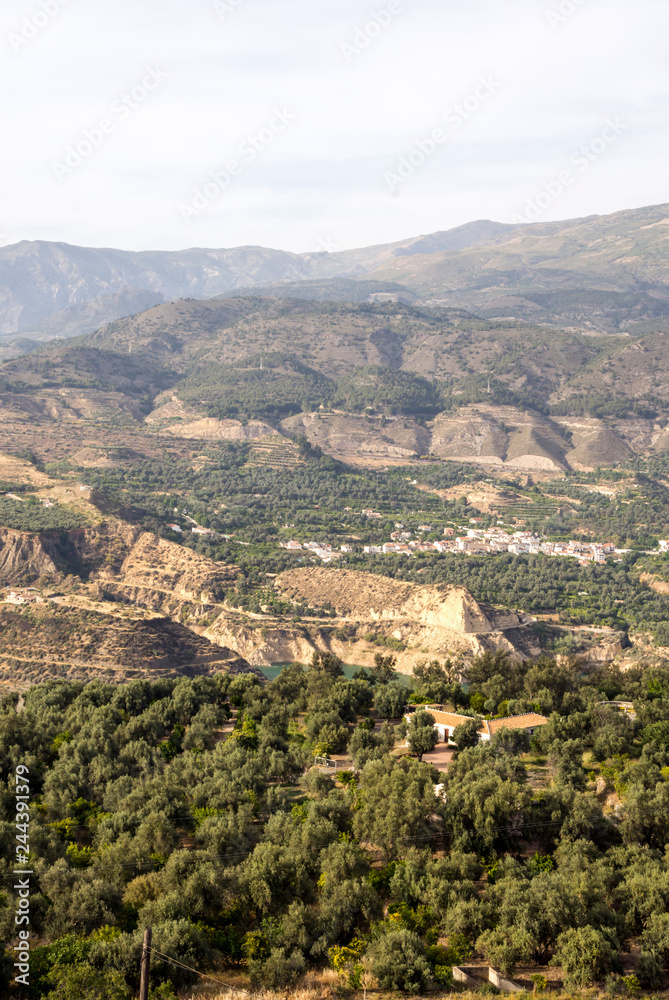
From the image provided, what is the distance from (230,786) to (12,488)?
7181 centimetres

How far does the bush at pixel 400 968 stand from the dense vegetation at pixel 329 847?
45mm

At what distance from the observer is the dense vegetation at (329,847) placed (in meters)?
21.0

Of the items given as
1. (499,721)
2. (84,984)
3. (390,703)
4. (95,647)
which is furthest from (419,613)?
(84,984)

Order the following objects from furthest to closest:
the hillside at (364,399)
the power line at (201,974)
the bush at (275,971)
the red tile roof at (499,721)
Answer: the hillside at (364,399), the red tile roof at (499,721), the bush at (275,971), the power line at (201,974)

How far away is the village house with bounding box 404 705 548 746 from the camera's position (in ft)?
119

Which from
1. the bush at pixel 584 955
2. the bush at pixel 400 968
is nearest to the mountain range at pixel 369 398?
the bush at pixel 400 968

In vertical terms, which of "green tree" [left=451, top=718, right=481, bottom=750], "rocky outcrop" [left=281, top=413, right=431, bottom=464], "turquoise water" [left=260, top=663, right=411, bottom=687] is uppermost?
"rocky outcrop" [left=281, top=413, right=431, bottom=464]

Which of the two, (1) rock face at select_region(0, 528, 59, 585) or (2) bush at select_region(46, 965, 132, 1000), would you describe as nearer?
(2) bush at select_region(46, 965, 132, 1000)

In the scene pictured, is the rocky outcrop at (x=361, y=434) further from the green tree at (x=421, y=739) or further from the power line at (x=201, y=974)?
the power line at (x=201, y=974)

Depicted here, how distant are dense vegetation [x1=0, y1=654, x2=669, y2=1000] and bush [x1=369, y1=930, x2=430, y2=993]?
0.04 m

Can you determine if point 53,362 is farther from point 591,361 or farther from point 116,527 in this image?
point 591,361

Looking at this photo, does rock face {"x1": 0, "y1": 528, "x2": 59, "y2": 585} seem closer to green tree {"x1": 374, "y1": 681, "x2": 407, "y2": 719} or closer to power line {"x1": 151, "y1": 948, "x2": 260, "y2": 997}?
green tree {"x1": 374, "y1": 681, "x2": 407, "y2": 719}

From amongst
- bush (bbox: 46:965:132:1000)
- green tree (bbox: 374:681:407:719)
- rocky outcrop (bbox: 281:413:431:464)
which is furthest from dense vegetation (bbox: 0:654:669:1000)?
rocky outcrop (bbox: 281:413:431:464)

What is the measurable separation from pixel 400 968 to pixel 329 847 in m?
4.59
